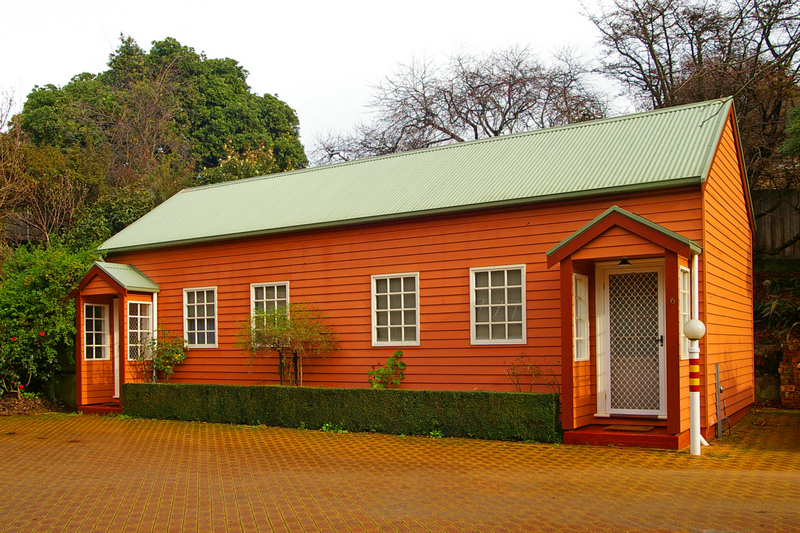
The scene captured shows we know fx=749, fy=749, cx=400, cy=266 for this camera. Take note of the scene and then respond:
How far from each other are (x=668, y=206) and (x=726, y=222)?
2045 mm

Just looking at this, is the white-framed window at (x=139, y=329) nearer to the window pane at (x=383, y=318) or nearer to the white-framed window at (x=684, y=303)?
the window pane at (x=383, y=318)

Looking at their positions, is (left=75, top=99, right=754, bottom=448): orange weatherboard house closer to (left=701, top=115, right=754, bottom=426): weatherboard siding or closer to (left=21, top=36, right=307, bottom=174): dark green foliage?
(left=701, top=115, right=754, bottom=426): weatherboard siding

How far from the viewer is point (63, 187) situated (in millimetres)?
24625

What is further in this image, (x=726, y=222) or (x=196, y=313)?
(x=196, y=313)

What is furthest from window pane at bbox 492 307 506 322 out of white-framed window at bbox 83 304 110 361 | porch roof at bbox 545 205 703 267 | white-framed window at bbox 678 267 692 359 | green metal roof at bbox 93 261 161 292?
white-framed window at bbox 83 304 110 361

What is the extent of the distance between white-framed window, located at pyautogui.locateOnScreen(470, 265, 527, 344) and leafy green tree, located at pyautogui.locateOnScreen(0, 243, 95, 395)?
30.2 feet

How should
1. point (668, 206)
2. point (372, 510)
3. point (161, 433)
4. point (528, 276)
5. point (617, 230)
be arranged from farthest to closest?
point (161, 433)
point (528, 276)
point (668, 206)
point (617, 230)
point (372, 510)

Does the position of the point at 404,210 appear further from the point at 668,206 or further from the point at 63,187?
the point at 63,187

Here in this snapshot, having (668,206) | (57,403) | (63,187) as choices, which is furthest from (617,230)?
(63,187)

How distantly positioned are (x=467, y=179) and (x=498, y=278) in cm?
223

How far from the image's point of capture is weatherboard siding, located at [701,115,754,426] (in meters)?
10.8

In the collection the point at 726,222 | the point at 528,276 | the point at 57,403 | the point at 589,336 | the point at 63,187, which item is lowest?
the point at 57,403

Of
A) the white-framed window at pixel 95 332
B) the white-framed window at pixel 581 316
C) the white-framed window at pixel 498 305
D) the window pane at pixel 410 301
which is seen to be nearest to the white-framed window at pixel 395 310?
the window pane at pixel 410 301

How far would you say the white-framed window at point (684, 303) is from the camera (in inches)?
395
